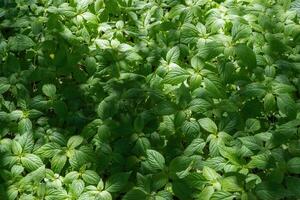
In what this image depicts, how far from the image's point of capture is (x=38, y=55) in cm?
280

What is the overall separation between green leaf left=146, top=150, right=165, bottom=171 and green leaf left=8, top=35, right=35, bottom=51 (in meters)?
1.09

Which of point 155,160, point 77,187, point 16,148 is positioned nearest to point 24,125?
point 16,148

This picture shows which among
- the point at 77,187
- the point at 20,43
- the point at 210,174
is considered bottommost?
the point at 77,187

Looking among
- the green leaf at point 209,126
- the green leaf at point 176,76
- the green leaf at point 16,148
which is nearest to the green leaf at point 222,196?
the green leaf at point 209,126

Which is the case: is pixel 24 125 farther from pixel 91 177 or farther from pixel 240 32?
pixel 240 32

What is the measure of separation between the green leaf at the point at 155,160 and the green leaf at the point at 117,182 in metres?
0.11

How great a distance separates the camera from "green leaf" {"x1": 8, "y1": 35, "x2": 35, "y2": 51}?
280 centimetres

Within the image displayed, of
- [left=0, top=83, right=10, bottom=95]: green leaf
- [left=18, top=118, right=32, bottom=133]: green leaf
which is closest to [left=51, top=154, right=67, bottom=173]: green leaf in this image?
[left=18, top=118, right=32, bottom=133]: green leaf

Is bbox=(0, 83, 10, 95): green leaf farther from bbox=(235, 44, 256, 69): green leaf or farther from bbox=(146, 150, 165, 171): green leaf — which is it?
bbox=(235, 44, 256, 69): green leaf

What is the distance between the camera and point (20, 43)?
282 centimetres

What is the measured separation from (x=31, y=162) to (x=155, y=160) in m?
0.58

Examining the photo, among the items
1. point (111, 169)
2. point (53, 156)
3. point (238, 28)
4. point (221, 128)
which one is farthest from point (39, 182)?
point (238, 28)

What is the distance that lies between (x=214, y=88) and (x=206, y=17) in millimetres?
638

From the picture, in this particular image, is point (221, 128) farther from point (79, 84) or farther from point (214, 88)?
point (79, 84)
